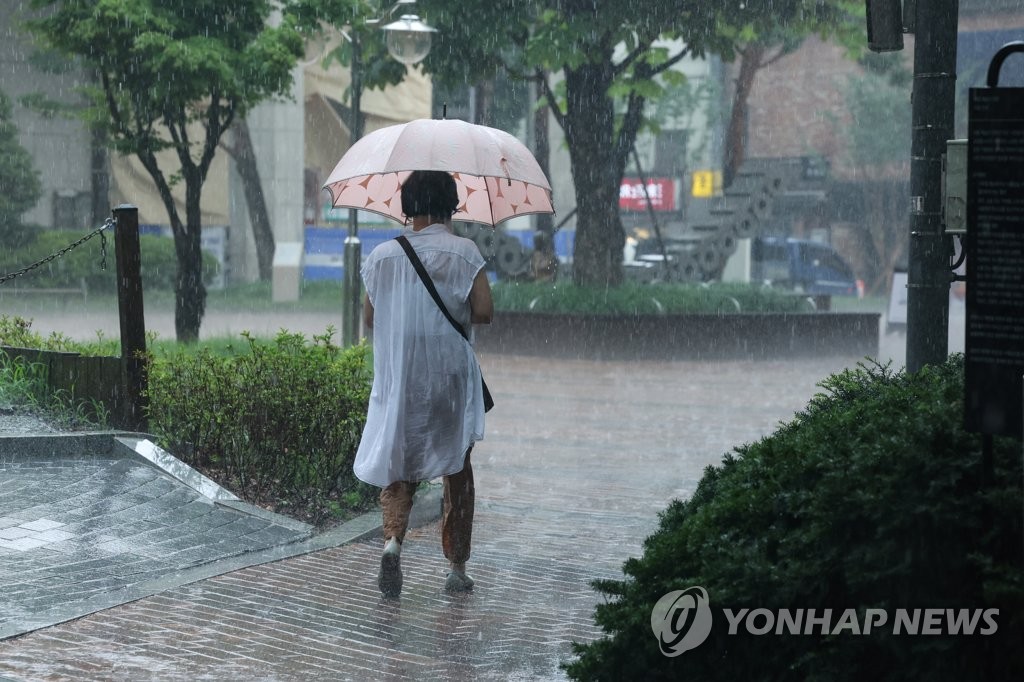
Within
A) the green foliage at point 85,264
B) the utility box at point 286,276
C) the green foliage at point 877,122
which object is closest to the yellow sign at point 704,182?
the green foliage at point 877,122

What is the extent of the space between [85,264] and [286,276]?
13.6ft

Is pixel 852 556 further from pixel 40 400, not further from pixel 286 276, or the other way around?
pixel 286 276

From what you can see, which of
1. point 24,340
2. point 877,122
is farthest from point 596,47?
point 877,122

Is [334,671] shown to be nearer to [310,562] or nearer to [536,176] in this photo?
[310,562]

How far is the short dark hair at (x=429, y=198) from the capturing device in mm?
6203

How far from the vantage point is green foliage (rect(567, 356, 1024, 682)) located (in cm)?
323

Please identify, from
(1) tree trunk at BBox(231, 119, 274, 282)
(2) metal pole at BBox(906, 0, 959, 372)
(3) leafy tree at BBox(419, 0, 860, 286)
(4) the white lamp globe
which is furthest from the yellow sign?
(2) metal pole at BBox(906, 0, 959, 372)

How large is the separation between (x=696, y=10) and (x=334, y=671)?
1677cm

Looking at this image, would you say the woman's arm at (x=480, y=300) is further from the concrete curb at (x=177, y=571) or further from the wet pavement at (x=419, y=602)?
the concrete curb at (x=177, y=571)

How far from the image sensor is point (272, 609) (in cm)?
582

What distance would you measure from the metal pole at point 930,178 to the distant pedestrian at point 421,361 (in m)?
1.95

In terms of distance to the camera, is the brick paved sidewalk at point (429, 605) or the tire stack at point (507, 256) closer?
the brick paved sidewalk at point (429, 605)

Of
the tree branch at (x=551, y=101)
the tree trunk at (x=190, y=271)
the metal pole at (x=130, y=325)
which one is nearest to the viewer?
the metal pole at (x=130, y=325)

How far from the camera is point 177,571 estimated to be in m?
6.38
